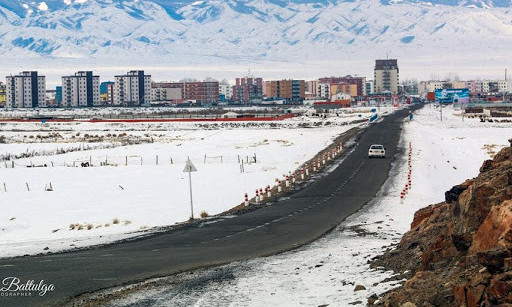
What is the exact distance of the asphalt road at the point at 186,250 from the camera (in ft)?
61.3

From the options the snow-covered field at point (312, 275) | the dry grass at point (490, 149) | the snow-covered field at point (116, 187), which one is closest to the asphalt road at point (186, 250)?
the snow-covered field at point (312, 275)

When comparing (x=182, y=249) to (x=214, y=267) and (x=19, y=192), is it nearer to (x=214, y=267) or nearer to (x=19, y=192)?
(x=214, y=267)

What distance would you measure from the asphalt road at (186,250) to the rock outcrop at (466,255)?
5.96 metres

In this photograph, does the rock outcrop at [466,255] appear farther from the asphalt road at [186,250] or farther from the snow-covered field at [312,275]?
the asphalt road at [186,250]

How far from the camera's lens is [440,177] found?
46938 mm

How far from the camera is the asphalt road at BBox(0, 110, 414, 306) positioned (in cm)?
1869

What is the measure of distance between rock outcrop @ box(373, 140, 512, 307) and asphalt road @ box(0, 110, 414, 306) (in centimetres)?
596

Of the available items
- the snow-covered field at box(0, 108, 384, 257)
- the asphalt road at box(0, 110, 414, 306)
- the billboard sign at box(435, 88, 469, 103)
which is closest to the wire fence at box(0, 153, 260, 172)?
the snow-covered field at box(0, 108, 384, 257)

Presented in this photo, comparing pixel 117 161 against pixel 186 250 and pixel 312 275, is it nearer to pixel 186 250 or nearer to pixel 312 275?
pixel 186 250

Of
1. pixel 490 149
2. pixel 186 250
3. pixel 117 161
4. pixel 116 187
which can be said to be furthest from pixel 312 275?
pixel 490 149

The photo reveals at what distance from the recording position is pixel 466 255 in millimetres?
13914

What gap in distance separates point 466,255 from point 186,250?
10946 mm

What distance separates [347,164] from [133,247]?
3428 centimetres

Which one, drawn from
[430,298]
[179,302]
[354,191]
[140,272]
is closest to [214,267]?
[140,272]
